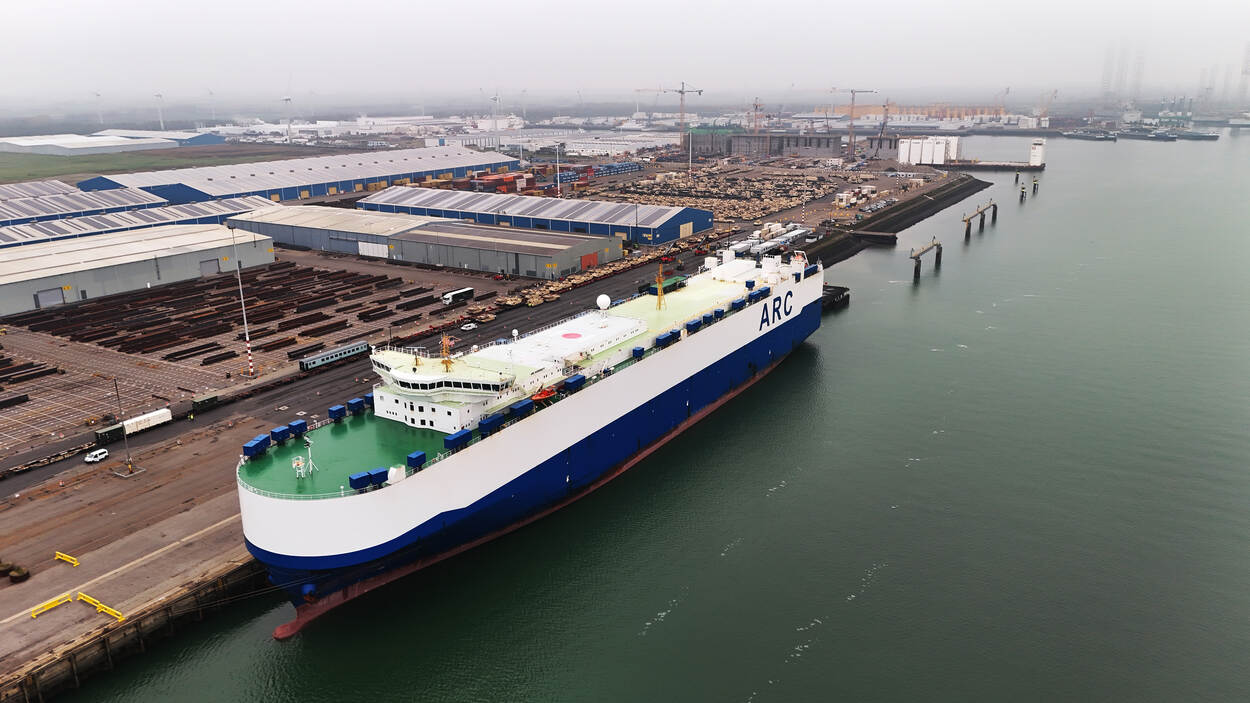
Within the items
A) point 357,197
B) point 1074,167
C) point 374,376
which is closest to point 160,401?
point 374,376

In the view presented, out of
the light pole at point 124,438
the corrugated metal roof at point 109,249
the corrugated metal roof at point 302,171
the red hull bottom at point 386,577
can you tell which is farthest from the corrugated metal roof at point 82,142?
the red hull bottom at point 386,577

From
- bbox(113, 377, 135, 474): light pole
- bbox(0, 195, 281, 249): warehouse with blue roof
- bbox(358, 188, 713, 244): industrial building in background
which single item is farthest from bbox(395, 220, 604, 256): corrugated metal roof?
bbox(113, 377, 135, 474): light pole

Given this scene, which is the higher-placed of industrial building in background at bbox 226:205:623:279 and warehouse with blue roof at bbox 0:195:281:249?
warehouse with blue roof at bbox 0:195:281:249

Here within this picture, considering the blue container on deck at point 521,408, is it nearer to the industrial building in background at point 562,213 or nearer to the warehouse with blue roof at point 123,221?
the industrial building in background at point 562,213

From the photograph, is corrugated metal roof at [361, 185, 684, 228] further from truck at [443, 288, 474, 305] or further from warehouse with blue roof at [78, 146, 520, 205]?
truck at [443, 288, 474, 305]

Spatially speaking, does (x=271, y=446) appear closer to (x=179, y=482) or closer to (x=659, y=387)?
(x=179, y=482)

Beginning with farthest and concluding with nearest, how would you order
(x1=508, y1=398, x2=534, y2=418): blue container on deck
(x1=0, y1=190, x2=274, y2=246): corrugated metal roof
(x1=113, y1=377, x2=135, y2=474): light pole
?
(x1=0, y1=190, x2=274, y2=246): corrugated metal roof < (x1=113, y1=377, x2=135, y2=474): light pole < (x1=508, y1=398, x2=534, y2=418): blue container on deck

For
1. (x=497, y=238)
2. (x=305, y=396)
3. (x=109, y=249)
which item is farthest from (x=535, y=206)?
(x=305, y=396)
